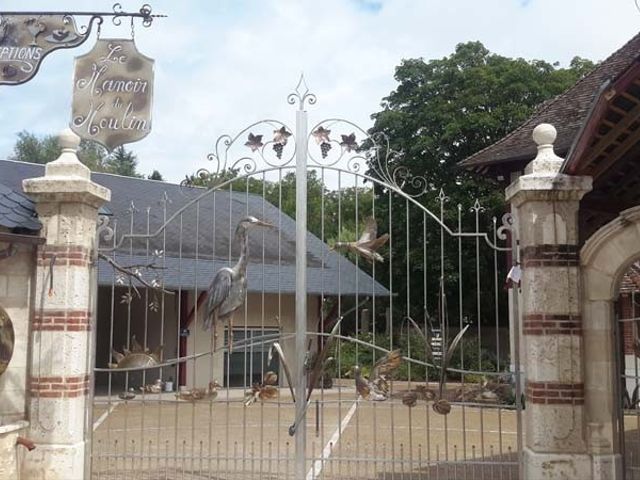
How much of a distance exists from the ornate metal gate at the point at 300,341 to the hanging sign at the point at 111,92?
0.84 m

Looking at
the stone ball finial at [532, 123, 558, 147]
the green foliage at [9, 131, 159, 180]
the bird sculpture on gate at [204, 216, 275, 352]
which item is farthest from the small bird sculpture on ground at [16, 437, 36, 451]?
the green foliage at [9, 131, 159, 180]

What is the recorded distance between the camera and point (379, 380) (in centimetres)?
643

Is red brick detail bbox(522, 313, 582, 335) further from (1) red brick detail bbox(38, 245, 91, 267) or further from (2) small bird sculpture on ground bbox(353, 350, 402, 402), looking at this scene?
(1) red brick detail bbox(38, 245, 91, 267)

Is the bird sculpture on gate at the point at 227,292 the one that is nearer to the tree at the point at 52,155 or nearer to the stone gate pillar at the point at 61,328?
the stone gate pillar at the point at 61,328

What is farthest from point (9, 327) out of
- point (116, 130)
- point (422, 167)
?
A: point (422, 167)

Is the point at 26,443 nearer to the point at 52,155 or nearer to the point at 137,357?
the point at 137,357

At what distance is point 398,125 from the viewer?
66.7 feet

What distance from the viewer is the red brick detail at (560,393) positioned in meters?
5.73

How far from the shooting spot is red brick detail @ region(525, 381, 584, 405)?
573 cm

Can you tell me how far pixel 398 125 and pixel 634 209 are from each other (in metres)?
15.0

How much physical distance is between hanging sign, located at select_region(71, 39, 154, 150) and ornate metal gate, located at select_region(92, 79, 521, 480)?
835 mm

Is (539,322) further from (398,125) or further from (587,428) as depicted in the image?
(398,125)

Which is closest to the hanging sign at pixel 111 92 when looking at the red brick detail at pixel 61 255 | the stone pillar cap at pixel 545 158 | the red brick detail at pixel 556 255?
the red brick detail at pixel 61 255

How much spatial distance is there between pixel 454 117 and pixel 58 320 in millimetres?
16283
